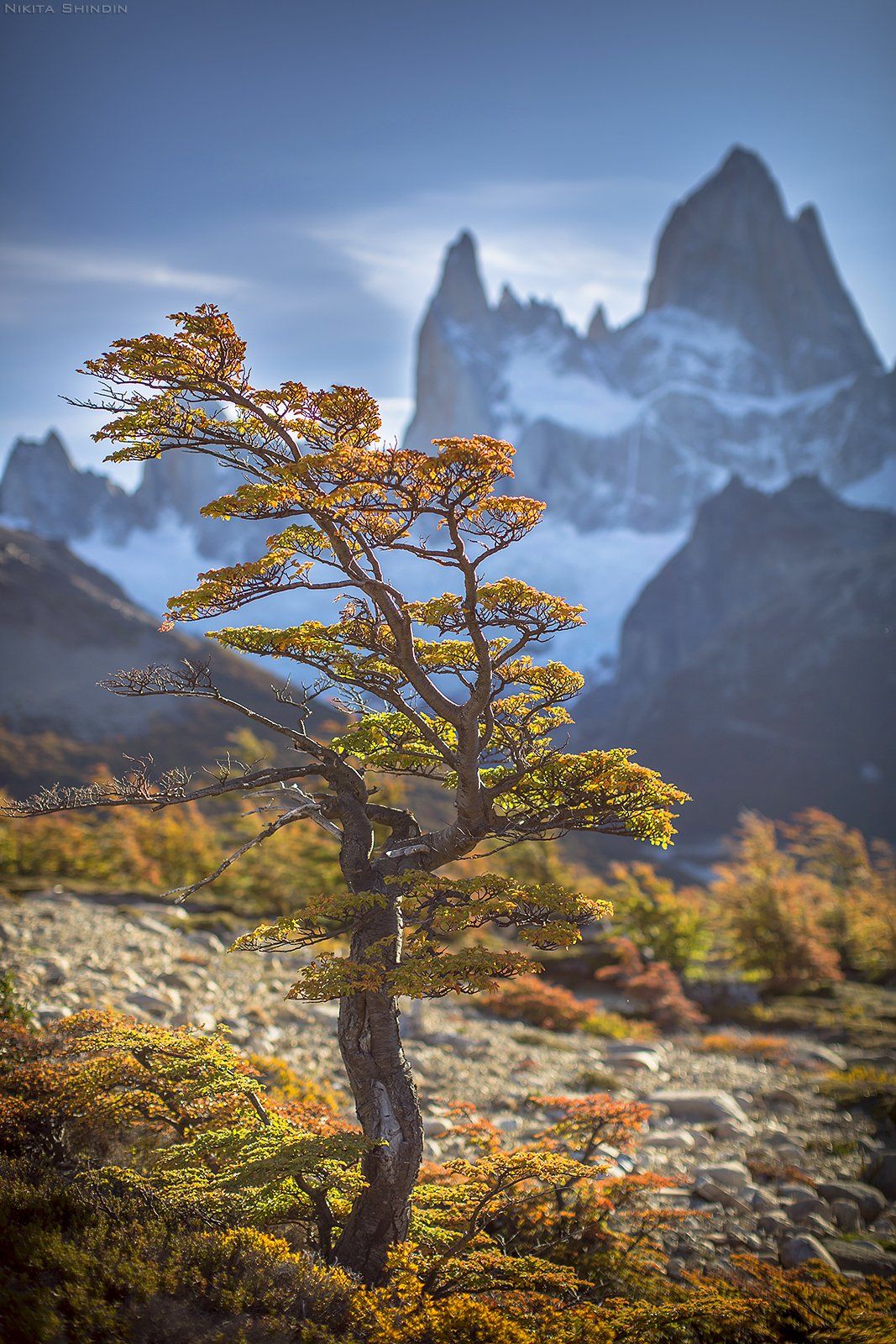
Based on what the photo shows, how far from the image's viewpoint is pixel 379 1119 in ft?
20.6

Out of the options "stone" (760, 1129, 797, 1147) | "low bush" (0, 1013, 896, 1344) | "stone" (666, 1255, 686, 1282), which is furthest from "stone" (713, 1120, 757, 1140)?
"stone" (666, 1255, 686, 1282)

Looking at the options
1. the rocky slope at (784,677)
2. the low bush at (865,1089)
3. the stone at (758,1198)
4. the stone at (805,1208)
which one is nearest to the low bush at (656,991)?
the low bush at (865,1089)

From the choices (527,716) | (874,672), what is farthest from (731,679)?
(527,716)

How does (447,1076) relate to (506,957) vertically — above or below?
below

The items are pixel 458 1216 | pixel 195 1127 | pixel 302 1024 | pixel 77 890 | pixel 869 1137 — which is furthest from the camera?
pixel 77 890

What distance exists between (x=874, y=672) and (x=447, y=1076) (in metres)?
108

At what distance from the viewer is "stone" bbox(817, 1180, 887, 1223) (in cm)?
972

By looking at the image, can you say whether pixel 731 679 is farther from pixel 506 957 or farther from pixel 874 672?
pixel 506 957

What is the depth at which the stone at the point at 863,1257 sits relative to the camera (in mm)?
8000

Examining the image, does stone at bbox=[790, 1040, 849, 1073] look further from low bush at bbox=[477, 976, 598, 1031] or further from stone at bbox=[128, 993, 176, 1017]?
stone at bbox=[128, 993, 176, 1017]

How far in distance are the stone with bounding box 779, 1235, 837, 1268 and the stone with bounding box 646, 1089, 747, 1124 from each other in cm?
449

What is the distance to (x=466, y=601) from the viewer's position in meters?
5.94

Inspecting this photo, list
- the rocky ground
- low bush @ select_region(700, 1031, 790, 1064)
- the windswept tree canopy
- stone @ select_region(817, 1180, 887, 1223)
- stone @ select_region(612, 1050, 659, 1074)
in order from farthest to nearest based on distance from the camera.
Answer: low bush @ select_region(700, 1031, 790, 1064) → stone @ select_region(612, 1050, 659, 1074) → stone @ select_region(817, 1180, 887, 1223) → the rocky ground → the windswept tree canopy

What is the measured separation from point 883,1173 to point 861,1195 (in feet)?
3.65
